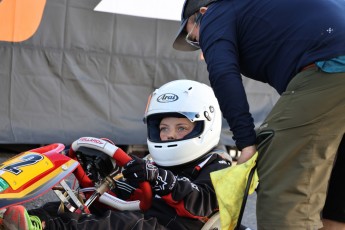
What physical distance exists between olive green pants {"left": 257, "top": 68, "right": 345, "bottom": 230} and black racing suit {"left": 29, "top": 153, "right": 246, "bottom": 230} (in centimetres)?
40

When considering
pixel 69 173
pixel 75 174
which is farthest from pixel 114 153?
pixel 75 174

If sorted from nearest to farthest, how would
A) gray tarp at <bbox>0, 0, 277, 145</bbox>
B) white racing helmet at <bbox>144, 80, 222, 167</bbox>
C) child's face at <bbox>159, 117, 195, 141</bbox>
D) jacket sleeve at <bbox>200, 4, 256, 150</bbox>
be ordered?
jacket sleeve at <bbox>200, 4, 256, 150</bbox> → white racing helmet at <bbox>144, 80, 222, 167</bbox> → child's face at <bbox>159, 117, 195, 141</bbox> → gray tarp at <bbox>0, 0, 277, 145</bbox>

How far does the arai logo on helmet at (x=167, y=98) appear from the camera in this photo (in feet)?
8.22

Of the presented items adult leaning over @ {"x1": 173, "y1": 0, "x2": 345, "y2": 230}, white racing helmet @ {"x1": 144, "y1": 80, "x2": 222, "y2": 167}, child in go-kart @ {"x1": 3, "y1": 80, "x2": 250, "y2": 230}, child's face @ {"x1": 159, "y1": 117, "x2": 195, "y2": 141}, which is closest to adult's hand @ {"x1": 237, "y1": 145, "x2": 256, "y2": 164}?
adult leaning over @ {"x1": 173, "y1": 0, "x2": 345, "y2": 230}

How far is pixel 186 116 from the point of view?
244 cm

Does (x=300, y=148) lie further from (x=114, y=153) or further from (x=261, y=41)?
(x=114, y=153)

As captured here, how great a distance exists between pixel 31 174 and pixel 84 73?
9.26 feet

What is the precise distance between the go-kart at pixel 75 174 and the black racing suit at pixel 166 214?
0.05 meters

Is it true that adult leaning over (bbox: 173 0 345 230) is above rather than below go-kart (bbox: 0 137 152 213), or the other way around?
above

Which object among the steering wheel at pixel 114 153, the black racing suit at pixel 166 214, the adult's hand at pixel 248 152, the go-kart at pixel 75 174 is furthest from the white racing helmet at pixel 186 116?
the adult's hand at pixel 248 152

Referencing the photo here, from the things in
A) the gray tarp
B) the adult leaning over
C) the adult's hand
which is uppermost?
the adult leaning over

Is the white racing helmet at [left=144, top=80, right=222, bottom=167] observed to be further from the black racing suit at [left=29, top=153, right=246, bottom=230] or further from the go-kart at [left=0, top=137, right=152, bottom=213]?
the go-kart at [left=0, top=137, right=152, bottom=213]

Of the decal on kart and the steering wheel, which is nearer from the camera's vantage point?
the decal on kart

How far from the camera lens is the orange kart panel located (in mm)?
1667
